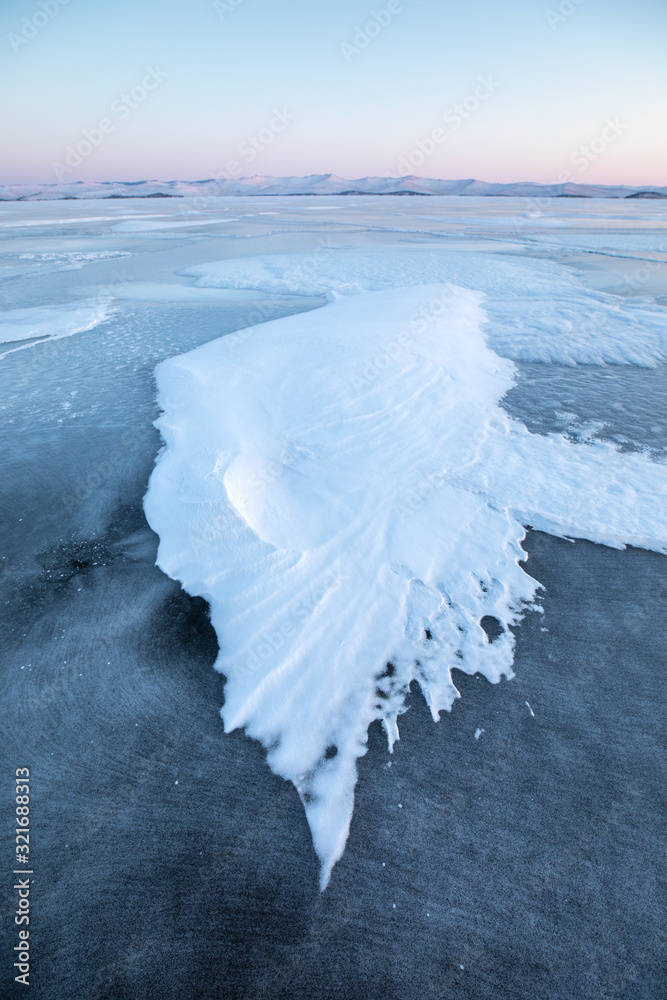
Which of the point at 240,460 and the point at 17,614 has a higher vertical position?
the point at 240,460

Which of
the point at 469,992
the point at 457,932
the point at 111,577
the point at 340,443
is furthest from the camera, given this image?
the point at 340,443

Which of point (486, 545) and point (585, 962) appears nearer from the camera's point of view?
point (585, 962)

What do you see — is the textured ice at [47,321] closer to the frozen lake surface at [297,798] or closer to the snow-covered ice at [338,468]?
the snow-covered ice at [338,468]

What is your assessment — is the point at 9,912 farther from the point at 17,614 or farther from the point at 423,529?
the point at 423,529

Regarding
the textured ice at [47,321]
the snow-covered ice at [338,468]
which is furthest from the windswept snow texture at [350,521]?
the textured ice at [47,321]

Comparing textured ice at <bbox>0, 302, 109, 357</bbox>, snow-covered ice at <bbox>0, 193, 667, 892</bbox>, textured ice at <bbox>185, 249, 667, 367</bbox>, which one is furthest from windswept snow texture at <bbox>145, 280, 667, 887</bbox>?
textured ice at <bbox>0, 302, 109, 357</bbox>

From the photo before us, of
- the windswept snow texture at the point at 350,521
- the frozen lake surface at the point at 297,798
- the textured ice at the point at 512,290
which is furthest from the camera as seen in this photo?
the textured ice at the point at 512,290

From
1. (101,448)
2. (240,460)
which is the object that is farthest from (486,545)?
(101,448)
